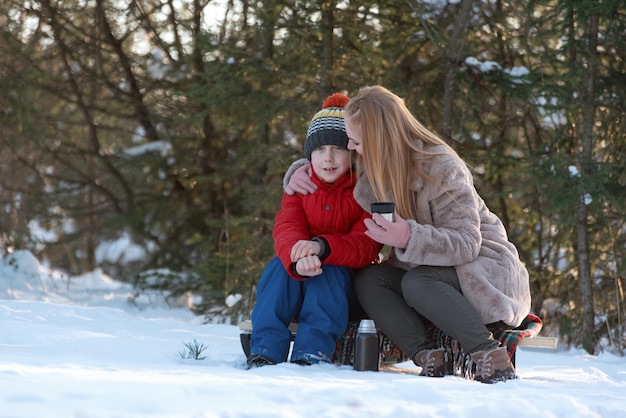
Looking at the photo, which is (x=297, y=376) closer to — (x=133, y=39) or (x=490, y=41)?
(x=490, y=41)

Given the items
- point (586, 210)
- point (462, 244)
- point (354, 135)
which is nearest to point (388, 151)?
point (354, 135)

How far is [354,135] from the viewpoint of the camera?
3.92 meters

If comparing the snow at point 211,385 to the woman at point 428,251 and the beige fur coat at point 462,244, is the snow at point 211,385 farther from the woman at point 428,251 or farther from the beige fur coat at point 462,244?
the beige fur coat at point 462,244

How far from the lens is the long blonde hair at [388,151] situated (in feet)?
12.6

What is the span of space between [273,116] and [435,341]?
428 centimetres

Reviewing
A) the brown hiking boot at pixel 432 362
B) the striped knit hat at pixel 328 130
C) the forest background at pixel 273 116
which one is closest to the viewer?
the brown hiking boot at pixel 432 362

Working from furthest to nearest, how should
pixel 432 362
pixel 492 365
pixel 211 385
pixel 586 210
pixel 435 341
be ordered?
pixel 586 210, pixel 435 341, pixel 432 362, pixel 492 365, pixel 211 385

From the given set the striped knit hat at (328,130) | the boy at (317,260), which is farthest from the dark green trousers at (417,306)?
the striped knit hat at (328,130)

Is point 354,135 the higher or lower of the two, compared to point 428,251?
higher

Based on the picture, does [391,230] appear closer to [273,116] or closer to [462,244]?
[462,244]

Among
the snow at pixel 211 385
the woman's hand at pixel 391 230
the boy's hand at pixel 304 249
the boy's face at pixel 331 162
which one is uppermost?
the boy's face at pixel 331 162

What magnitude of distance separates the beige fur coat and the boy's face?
0.15 m

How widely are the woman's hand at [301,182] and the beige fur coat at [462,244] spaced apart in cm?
25

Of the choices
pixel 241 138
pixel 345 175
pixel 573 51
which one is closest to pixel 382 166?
pixel 345 175
